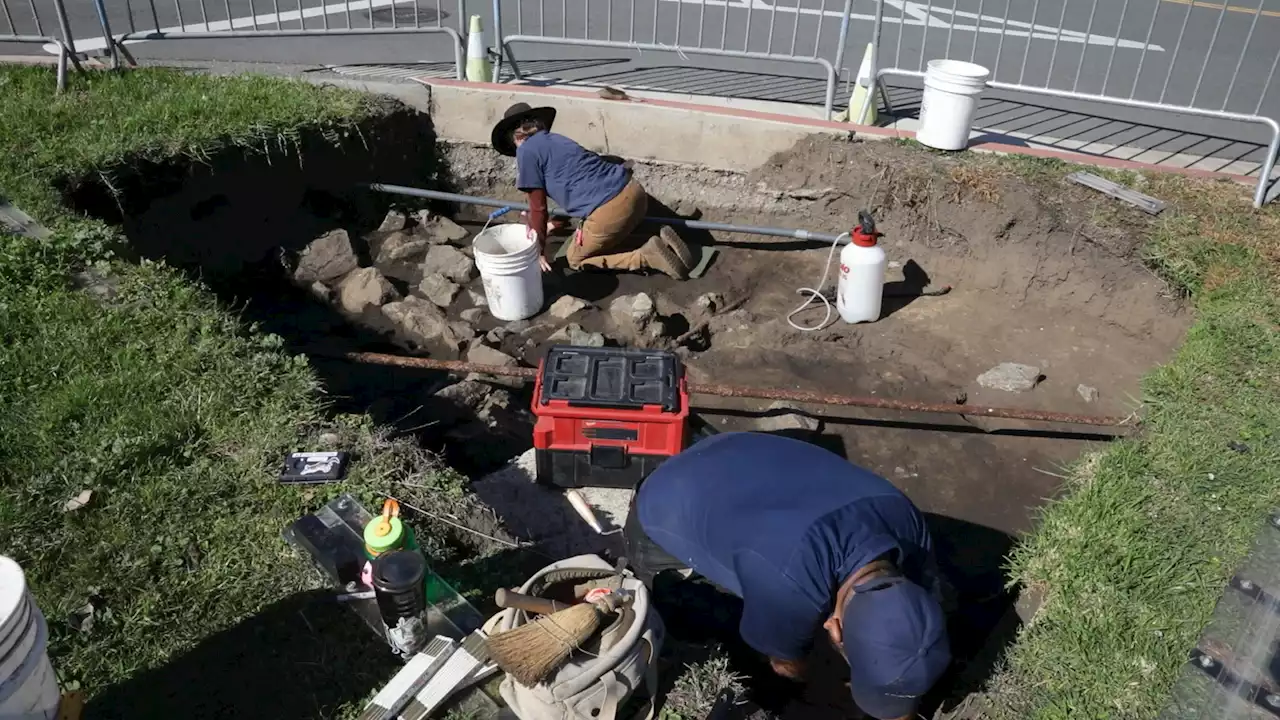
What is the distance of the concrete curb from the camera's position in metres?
6.68

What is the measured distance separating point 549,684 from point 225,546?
1493 mm

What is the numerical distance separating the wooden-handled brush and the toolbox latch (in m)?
1.51

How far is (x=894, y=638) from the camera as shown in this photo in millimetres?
2791

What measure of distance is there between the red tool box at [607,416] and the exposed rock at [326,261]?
2.56 meters

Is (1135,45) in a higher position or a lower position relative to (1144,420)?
higher

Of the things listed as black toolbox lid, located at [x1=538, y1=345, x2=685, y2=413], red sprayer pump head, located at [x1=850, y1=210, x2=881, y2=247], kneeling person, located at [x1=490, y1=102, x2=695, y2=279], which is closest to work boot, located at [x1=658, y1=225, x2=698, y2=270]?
kneeling person, located at [x1=490, y1=102, x2=695, y2=279]

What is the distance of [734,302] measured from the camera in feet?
20.7

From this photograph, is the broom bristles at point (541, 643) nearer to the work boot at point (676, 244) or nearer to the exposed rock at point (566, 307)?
the exposed rock at point (566, 307)

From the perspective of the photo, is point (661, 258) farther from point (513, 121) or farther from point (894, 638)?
point (894, 638)

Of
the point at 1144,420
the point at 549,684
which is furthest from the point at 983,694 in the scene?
the point at 1144,420

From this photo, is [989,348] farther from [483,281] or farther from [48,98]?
[48,98]

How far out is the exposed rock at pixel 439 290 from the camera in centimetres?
623

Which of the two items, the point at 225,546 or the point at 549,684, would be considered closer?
Result: the point at 549,684

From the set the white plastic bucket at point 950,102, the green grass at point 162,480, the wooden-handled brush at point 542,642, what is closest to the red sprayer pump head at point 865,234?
the white plastic bucket at point 950,102
